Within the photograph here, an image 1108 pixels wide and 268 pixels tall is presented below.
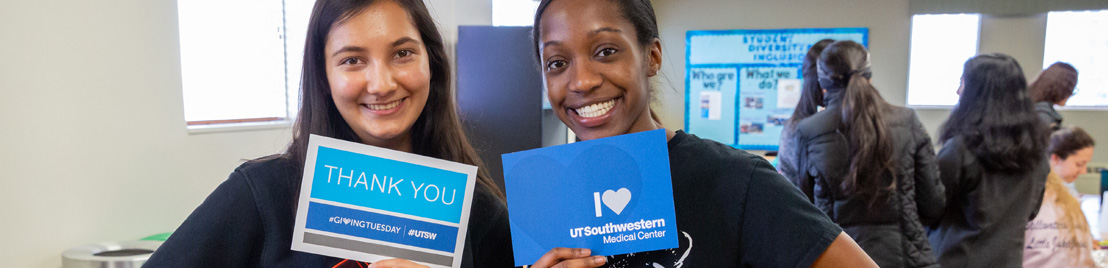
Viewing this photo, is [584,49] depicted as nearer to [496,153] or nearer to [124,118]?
[124,118]

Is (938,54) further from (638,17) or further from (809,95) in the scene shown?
(638,17)

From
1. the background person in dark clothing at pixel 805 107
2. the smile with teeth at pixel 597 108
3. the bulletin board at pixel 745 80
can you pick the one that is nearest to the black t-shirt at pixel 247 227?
the smile with teeth at pixel 597 108

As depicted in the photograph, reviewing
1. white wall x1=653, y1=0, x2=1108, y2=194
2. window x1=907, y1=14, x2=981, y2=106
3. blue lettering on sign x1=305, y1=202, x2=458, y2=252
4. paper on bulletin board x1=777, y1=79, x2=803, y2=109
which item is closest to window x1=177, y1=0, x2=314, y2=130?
blue lettering on sign x1=305, y1=202, x2=458, y2=252

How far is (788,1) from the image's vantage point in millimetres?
6812

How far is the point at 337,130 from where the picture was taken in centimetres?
117

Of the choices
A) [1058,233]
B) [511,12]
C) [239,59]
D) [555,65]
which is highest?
[511,12]

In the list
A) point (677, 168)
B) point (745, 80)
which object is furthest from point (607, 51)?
point (745, 80)

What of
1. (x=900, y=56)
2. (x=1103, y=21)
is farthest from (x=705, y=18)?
(x=1103, y=21)

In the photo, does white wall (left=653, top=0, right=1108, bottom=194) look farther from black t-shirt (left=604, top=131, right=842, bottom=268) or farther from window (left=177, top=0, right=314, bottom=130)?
black t-shirt (left=604, top=131, right=842, bottom=268)

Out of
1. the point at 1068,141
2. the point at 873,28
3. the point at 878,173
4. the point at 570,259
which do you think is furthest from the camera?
the point at 873,28

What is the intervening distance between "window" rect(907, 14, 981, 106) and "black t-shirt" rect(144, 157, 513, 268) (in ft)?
22.1

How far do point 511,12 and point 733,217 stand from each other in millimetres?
4242

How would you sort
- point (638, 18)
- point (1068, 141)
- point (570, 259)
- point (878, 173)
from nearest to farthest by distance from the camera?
1. point (570, 259)
2. point (638, 18)
3. point (878, 173)
4. point (1068, 141)

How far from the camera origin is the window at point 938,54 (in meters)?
6.32
